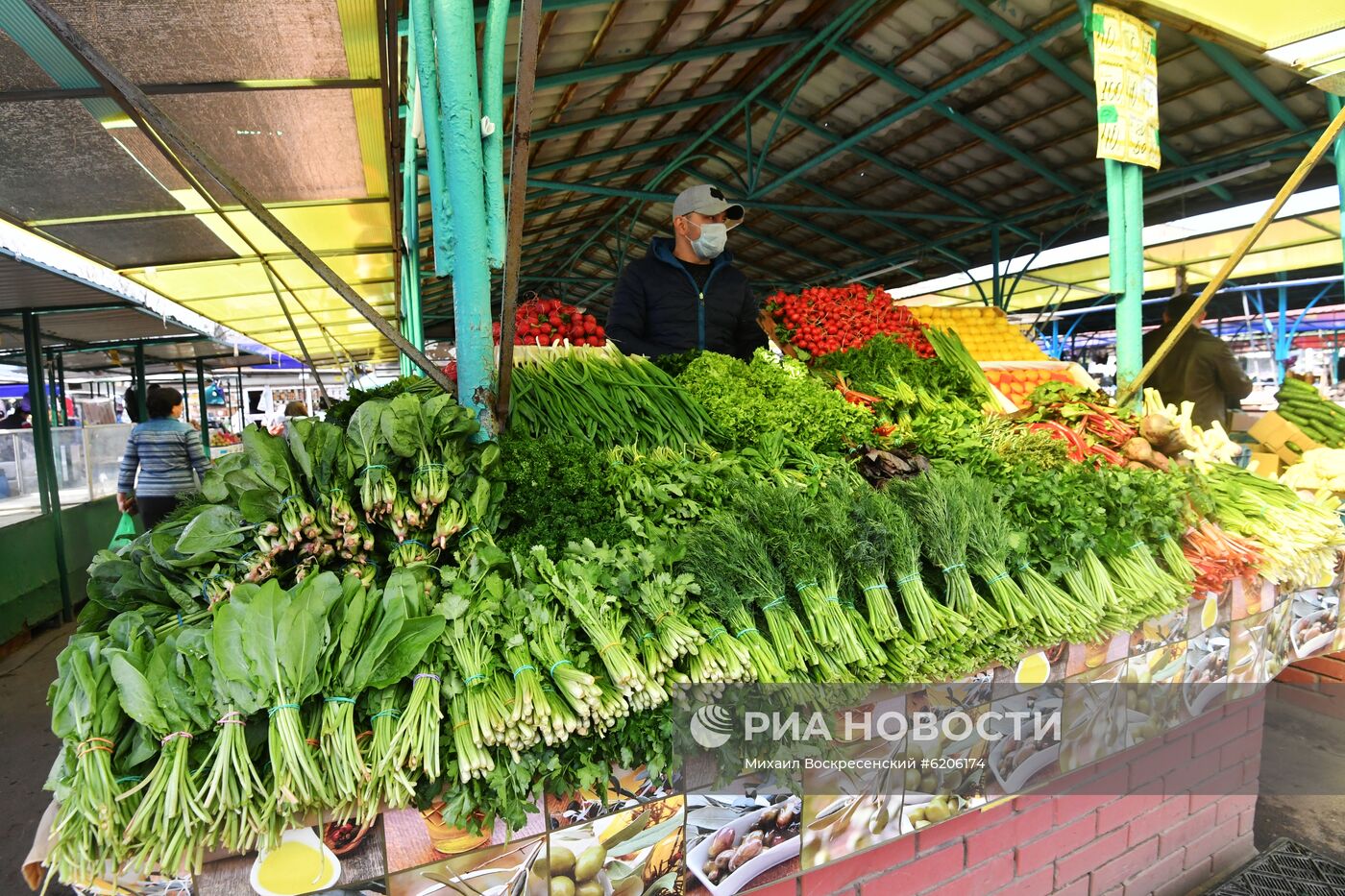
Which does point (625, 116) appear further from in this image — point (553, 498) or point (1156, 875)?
point (1156, 875)

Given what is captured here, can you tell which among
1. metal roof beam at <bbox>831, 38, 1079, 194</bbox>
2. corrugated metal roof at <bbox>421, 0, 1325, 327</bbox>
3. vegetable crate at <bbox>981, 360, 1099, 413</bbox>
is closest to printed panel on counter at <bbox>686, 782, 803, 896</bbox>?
vegetable crate at <bbox>981, 360, 1099, 413</bbox>

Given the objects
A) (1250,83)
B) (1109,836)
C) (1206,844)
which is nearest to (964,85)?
(1250,83)

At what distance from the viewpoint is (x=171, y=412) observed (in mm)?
6562

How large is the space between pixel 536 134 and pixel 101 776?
7.17 metres

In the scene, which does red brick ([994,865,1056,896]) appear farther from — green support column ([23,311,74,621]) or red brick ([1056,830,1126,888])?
green support column ([23,311,74,621])

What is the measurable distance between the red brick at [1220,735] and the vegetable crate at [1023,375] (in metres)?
1.83

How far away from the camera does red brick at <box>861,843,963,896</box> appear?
2055mm

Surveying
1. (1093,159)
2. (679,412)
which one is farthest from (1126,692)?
(1093,159)

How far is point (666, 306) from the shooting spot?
357cm

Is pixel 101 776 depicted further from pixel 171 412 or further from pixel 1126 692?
pixel 171 412

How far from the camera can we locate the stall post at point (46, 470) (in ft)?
20.9

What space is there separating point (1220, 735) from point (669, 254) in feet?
11.5

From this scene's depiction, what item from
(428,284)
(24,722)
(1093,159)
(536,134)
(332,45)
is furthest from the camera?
(428,284)

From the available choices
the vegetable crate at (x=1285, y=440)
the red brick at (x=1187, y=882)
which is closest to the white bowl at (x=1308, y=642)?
the red brick at (x=1187, y=882)
